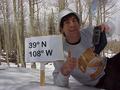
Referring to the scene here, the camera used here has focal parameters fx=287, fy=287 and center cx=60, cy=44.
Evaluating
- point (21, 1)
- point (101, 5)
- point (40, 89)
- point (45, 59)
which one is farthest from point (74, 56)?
point (101, 5)

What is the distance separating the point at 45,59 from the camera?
1982 millimetres

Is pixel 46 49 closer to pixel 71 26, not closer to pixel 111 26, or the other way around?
pixel 71 26

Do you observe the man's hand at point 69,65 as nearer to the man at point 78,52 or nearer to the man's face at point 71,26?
the man at point 78,52

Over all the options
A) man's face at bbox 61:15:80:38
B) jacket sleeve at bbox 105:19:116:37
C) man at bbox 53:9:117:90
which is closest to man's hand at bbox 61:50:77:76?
man at bbox 53:9:117:90

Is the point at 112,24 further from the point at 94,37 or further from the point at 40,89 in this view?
the point at 40,89

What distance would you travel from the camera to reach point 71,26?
205 centimetres

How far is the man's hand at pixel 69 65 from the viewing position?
197cm

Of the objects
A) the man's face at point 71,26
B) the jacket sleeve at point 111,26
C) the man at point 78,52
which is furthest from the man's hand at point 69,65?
the jacket sleeve at point 111,26

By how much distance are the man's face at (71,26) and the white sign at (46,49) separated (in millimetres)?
94

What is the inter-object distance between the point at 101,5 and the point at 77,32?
10104 millimetres

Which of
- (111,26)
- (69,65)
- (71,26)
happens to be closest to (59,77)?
(69,65)

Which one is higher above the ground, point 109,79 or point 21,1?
point 21,1

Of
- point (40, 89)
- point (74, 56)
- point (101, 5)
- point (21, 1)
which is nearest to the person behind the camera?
point (40, 89)

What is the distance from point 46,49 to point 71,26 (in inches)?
9.8
